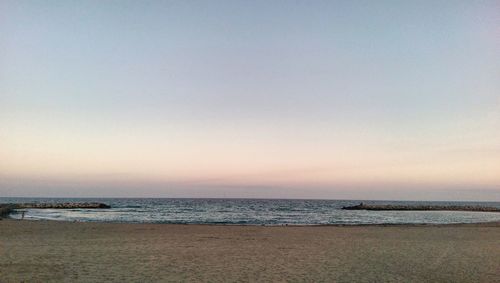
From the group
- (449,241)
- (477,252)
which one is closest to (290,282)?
(477,252)

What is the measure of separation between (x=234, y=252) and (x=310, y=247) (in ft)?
12.9

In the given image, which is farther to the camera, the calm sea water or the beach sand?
the calm sea water

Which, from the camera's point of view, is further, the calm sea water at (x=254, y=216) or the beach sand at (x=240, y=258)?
the calm sea water at (x=254, y=216)

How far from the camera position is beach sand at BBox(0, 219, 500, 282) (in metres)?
12.5

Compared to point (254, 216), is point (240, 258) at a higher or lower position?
higher

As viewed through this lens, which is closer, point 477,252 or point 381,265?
point 381,265

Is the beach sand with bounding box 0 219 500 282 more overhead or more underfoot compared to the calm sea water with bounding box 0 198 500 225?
more overhead

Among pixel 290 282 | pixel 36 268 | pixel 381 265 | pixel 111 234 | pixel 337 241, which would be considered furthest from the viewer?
pixel 111 234

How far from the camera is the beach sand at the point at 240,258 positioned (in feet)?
40.9

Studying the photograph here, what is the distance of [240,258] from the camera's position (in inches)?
624

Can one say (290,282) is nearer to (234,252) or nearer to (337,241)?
(234,252)

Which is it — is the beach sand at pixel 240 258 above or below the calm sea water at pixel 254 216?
above

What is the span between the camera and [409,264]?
595 inches

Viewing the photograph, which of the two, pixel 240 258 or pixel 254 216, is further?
pixel 254 216
